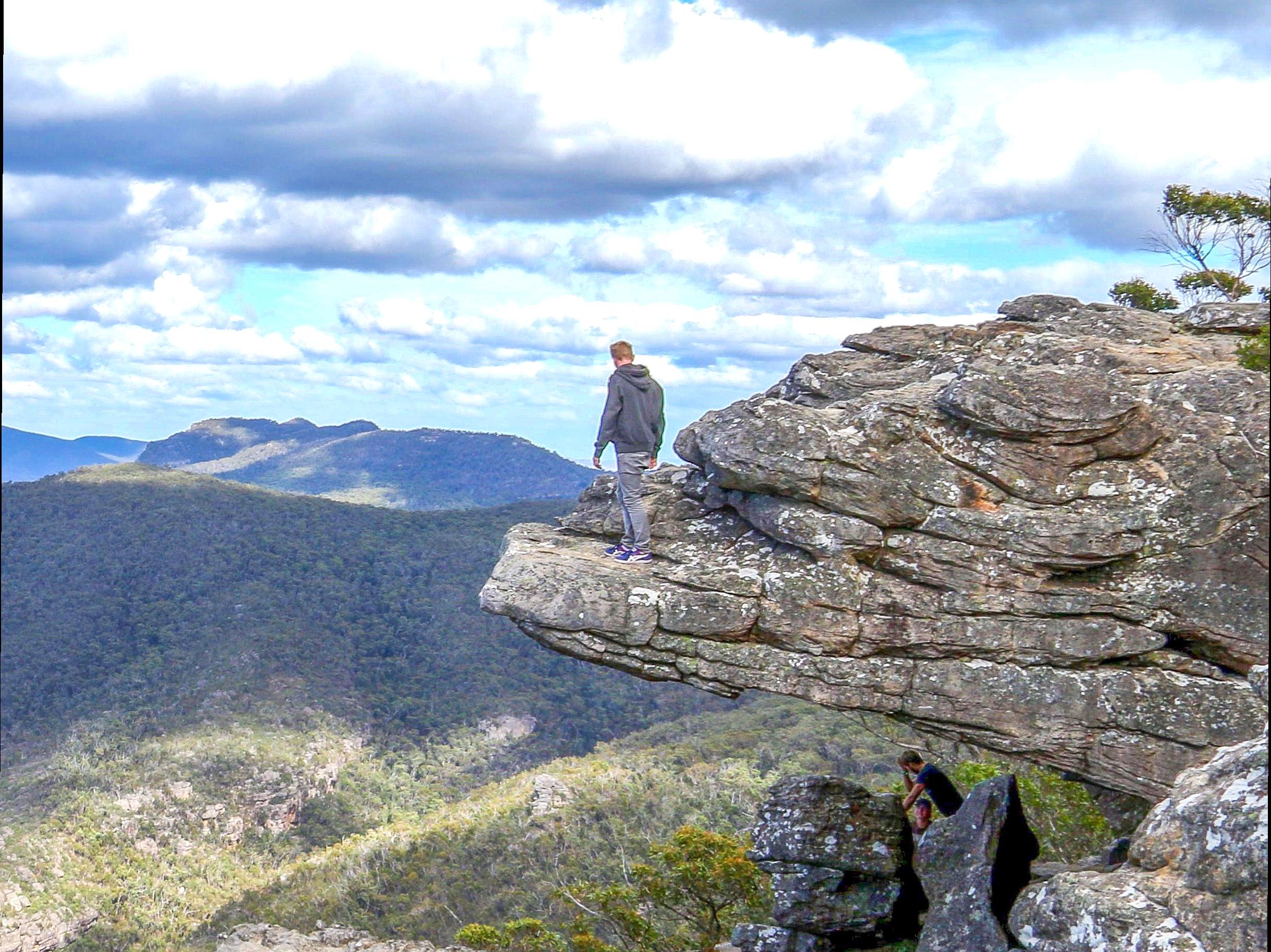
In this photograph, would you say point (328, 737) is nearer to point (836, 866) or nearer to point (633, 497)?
point (836, 866)

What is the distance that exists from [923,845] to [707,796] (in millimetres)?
53239

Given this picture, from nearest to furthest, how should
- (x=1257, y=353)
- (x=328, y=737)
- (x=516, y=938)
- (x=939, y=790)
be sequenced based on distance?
(x=1257, y=353), (x=939, y=790), (x=516, y=938), (x=328, y=737)

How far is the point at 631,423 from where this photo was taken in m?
17.1

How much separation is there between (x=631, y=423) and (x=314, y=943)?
2577 cm

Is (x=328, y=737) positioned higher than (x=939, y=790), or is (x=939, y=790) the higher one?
(x=939, y=790)

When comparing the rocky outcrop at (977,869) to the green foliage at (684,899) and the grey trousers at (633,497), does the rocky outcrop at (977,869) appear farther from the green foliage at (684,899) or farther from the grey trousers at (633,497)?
the green foliage at (684,899)

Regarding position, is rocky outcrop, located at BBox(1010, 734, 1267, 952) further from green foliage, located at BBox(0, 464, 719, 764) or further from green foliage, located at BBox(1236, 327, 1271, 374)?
green foliage, located at BBox(0, 464, 719, 764)

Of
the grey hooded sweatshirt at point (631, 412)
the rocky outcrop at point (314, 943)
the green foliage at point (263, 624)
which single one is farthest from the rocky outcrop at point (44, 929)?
the grey hooded sweatshirt at point (631, 412)

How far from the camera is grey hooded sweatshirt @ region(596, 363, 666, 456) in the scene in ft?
55.8

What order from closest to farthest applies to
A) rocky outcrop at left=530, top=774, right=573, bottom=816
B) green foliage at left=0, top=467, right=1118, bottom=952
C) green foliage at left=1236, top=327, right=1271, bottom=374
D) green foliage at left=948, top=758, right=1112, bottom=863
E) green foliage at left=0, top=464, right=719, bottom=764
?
green foliage at left=1236, top=327, right=1271, bottom=374 < green foliage at left=948, top=758, right=1112, bottom=863 < green foliage at left=0, top=467, right=1118, bottom=952 < rocky outcrop at left=530, top=774, right=573, bottom=816 < green foliage at left=0, top=464, right=719, bottom=764

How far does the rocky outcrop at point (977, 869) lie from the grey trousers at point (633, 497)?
22.9ft

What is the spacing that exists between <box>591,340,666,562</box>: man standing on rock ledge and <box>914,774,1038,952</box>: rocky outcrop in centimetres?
734

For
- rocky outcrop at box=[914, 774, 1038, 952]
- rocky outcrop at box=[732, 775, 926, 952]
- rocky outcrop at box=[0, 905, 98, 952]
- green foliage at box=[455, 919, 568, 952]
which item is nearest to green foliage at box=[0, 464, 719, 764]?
rocky outcrop at box=[0, 905, 98, 952]

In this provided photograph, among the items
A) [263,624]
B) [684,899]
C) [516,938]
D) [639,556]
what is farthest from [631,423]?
[263,624]
